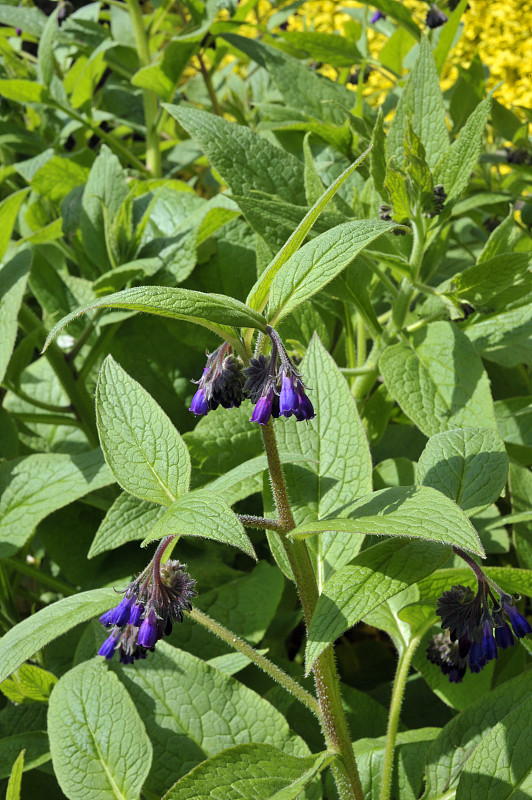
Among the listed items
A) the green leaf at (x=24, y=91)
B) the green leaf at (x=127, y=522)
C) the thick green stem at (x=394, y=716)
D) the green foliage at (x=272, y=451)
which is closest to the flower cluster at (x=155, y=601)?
the green foliage at (x=272, y=451)

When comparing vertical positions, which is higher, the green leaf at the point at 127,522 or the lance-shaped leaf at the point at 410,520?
the lance-shaped leaf at the point at 410,520

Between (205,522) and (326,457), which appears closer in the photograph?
(205,522)

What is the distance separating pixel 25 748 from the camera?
122cm

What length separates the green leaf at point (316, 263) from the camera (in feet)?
2.30

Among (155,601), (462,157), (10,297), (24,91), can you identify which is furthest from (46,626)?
(24,91)

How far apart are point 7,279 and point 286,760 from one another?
3.29 feet

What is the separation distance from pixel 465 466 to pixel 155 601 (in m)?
0.39

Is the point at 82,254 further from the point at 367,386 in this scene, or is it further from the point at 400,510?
the point at 400,510

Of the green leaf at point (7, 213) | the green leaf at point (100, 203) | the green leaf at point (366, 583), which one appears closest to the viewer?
the green leaf at point (366, 583)

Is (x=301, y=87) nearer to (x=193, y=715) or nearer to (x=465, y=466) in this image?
(x=465, y=466)

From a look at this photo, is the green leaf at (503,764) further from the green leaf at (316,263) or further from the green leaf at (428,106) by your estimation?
the green leaf at (428,106)

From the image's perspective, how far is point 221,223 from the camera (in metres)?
1.58

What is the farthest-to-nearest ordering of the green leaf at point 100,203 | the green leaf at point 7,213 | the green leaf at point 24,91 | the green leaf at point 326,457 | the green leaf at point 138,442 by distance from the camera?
the green leaf at point 24,91 < the green leaf at point 100,203 < the green leaf at point 7,213 < the green leaf at point 326,457 < the green leaf at point 138,442

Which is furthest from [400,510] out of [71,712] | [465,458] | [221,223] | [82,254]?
[82,254]
